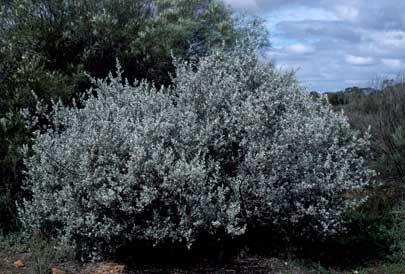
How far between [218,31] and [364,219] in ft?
13.3

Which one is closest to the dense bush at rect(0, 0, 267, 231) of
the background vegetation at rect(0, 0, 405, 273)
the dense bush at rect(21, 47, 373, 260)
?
the background vegetation at rect(0, 0, 405, 273)

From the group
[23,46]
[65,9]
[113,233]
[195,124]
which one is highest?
[65,9]

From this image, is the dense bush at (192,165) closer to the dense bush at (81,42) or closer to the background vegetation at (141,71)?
the background vegetation at (141,71)

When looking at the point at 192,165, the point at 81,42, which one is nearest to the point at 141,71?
the point at 81,42

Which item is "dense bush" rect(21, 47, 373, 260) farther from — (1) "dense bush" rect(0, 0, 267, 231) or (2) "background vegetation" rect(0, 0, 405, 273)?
(1) "dense bush" rect(0, 0, 267, 231)

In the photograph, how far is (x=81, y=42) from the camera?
972 cm

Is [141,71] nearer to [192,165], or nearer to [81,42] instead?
[81,42]

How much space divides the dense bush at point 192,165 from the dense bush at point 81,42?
151cm

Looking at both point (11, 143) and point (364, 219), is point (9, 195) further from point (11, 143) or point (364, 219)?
point (364, 219)

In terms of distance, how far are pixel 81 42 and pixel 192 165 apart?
Answer: 14.3ft

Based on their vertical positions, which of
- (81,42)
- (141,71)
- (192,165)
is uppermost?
(81,42)

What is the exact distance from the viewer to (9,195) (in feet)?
26.0

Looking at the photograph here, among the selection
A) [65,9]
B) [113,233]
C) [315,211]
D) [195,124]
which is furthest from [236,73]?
[65,9]

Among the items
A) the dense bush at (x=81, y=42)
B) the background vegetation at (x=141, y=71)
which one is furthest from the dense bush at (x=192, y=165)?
the dense bush at (x=81, y=42)
